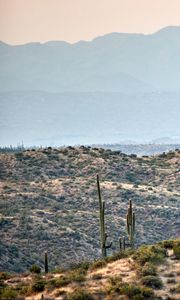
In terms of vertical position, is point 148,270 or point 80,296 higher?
point 148,270

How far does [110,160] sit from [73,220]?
76.1 ft

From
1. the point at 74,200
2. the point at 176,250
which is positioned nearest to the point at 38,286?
the point at 176,250

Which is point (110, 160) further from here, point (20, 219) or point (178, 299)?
point (178, 299)

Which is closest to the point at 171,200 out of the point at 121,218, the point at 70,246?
the point at 121,218

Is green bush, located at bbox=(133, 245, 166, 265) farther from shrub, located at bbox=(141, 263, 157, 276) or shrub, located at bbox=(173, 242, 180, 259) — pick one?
shrub, located at bbox=(141, 263, 157, 276)

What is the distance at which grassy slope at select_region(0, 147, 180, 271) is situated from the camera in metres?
62.1

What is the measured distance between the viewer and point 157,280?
33.4 metres

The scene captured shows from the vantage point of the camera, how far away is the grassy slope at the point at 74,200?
6212cm

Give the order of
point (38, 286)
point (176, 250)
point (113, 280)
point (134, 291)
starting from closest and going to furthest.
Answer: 1. point (134, 291)
2. point (113, 280)
3. point (38, 286)
4. point (176, 250)

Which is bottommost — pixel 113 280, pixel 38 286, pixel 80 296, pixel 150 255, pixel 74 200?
pixel 80 296

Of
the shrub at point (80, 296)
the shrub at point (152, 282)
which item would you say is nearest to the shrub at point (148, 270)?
the shrub at point (152, 282)

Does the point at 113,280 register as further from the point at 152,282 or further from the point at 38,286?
the point at 38,286

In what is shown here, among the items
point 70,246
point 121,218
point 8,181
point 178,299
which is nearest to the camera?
point 178,299

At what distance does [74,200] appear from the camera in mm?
76500
